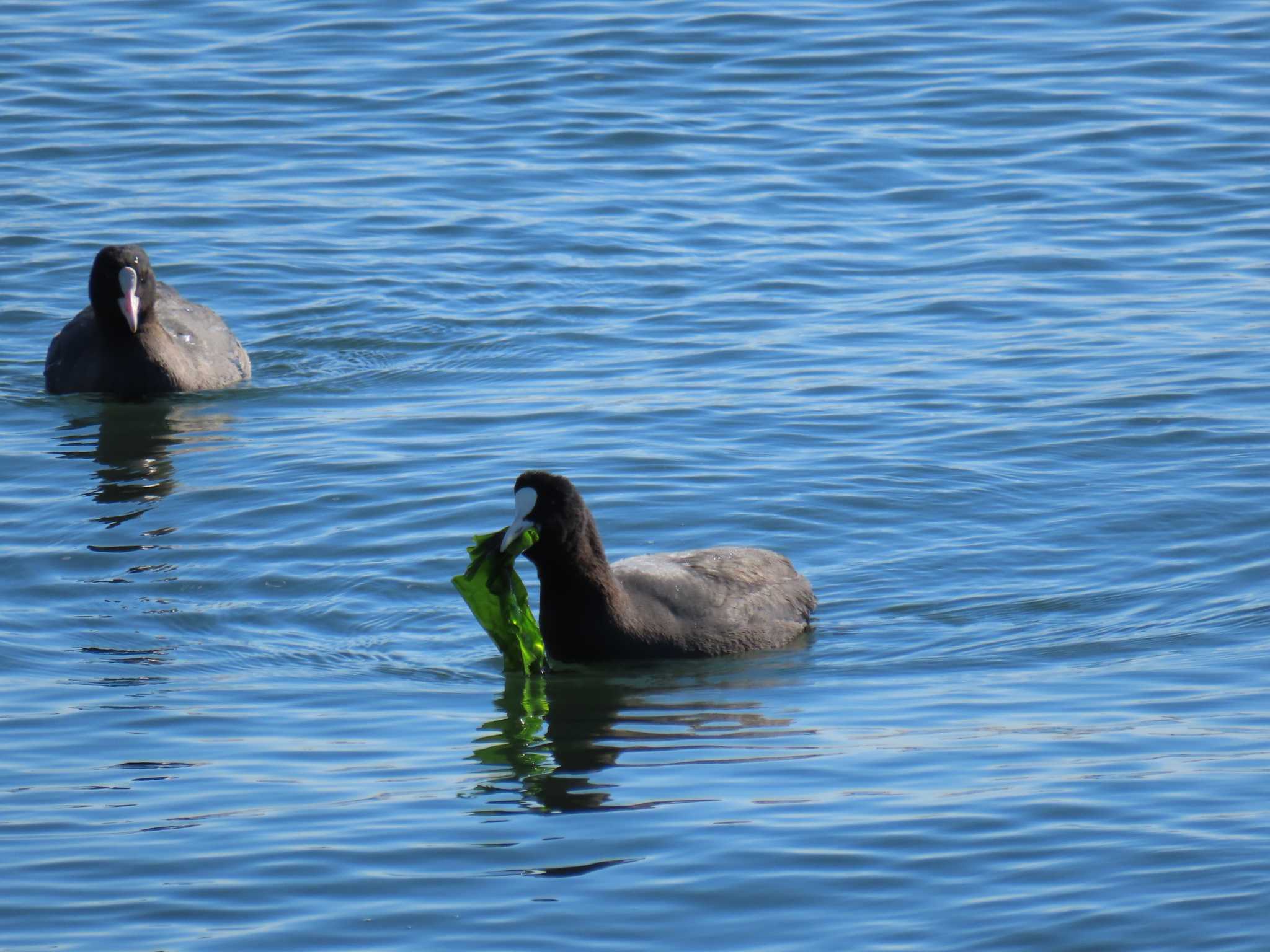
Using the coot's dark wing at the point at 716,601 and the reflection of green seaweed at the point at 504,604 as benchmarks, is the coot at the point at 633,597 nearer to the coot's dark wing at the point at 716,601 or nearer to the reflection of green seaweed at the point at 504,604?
the coot's dark wing at the point at 716,601

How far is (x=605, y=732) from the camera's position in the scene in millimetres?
8617

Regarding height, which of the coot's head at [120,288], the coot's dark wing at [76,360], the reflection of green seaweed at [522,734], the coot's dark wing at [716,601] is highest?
the coot's head at [120,288]

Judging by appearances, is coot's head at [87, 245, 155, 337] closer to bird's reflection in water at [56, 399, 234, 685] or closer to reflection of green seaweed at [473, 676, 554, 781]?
bird's reflection in water at [56, 399, 234, 685]

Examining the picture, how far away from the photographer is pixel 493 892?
6.70 m

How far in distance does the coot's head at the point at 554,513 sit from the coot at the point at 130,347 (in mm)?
6230

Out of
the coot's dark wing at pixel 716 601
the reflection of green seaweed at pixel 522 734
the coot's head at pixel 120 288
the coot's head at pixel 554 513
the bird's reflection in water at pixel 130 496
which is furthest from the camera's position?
the coot's head at pixel 120 288

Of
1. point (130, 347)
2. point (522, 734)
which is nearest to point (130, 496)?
point (130, 347)

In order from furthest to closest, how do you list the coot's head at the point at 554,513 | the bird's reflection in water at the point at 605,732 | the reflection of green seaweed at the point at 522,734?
the coot's head at the point at 554,513 → the reflection of green seaweed at the point at 522,734 → the bird's reflection in water at the point at 605,732

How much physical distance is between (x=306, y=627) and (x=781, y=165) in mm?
11721

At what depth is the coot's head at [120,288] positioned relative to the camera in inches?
582

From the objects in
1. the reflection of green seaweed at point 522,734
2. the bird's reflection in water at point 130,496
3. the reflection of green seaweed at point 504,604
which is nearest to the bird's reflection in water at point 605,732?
the reflection of green seaweed at point 522,734

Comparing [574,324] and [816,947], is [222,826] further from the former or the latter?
[574,324]

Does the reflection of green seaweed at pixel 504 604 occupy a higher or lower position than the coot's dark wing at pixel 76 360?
lower

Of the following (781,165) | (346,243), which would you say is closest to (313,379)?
(346,243)
